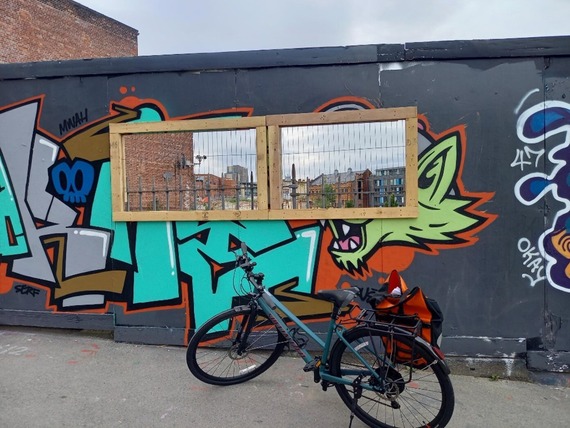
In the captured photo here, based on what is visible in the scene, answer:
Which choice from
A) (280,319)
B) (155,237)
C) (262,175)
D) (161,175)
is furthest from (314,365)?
(161,175)

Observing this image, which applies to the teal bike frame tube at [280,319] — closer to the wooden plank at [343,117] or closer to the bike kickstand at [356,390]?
the bike kickstand at [356,390]

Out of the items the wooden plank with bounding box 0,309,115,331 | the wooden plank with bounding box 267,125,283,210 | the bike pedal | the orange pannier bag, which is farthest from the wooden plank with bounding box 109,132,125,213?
the orange pannier bag

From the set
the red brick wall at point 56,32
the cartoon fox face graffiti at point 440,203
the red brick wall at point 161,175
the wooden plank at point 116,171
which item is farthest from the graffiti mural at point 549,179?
the red brick wall at point 56,32

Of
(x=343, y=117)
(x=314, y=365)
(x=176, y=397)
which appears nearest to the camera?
(x=314, y=365)

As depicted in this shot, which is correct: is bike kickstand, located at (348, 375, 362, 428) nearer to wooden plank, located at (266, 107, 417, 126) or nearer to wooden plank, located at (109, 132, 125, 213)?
wooden plank, located at (266, 107, 417, 126)

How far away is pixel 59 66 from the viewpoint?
451 cm

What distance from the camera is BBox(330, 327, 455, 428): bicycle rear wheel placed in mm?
2805

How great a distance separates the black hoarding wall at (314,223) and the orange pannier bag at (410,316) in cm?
118

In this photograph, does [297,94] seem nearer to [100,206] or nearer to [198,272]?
[198,272]

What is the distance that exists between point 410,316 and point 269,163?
6.75 feet

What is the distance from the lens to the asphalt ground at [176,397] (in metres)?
3.05

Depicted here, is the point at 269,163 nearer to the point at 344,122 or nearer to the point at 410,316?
the point at 344,122

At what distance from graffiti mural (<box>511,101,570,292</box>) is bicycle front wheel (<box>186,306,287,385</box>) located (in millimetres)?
2505

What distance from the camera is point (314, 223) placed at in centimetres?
414
